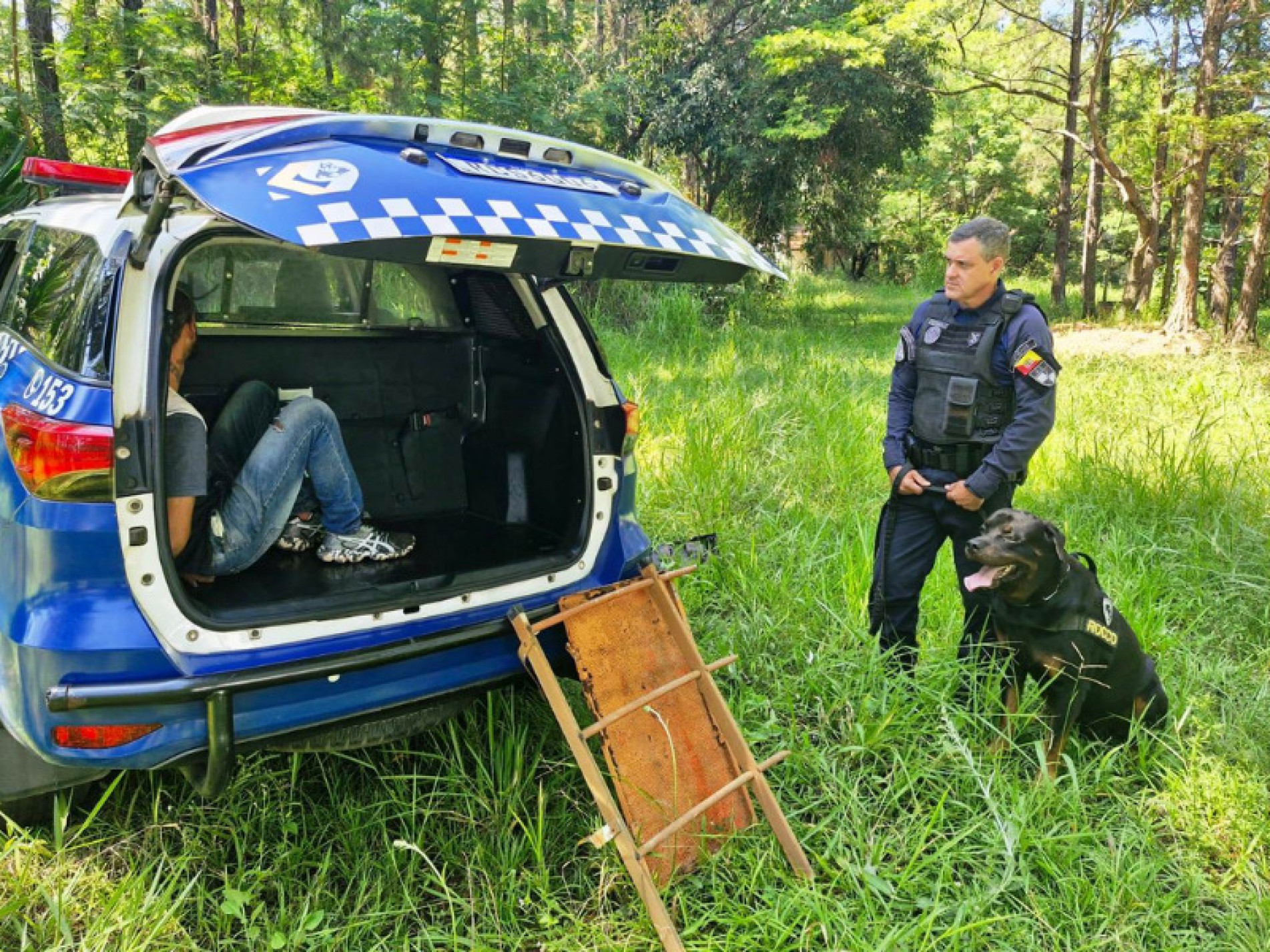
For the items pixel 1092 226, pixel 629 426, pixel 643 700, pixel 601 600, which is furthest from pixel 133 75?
pixel 1092 226

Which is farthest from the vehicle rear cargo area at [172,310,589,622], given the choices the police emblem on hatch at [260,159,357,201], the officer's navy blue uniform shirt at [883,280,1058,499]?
the officer's navy blue uniform shirt at [883,280,1058,499]

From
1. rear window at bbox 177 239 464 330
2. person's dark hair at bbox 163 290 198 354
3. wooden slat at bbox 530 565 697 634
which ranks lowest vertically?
wooden slat at bbox 530 565 697 634

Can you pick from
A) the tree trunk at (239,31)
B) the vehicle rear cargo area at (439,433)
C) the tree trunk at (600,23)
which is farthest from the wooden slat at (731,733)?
the tree trunk at (600,23)

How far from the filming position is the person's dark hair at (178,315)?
2.27m

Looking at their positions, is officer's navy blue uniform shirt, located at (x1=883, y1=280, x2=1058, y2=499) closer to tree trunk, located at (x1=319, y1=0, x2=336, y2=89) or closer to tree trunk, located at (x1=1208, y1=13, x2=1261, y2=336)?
tree trunk, located at (x1=319, y1=0, x2=336, y2=89)

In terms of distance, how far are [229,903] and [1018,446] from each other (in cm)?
261

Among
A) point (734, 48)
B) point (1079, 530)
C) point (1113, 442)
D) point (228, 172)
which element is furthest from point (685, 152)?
point (228, 172)

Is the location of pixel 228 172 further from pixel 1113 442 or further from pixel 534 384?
pixel 1113 442

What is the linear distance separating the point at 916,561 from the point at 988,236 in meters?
1.16

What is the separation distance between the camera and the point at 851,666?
3.01 m

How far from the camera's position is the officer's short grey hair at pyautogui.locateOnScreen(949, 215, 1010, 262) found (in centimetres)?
285

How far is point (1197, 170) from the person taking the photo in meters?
11.2

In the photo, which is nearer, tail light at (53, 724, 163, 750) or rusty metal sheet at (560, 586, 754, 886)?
tail light at (53, 724, 163, 750)

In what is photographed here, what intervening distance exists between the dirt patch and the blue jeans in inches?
369
